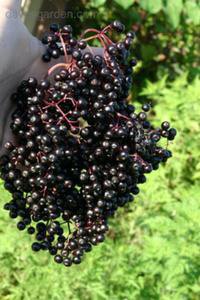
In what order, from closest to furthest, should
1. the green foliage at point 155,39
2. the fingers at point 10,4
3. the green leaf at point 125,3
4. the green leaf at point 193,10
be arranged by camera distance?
the fingers at point 10,4, the green leaf at point 125,3, the green leaf at point 193,10, the green foliage at point 155,39

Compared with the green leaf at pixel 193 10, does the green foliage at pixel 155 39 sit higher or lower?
lower

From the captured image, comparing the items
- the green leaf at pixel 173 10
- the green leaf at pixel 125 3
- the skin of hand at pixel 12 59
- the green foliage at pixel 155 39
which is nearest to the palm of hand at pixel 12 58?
the skin of hand at pixel 12 59

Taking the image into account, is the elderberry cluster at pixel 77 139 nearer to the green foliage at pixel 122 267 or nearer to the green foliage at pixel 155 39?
the green foliage at pixel 122 267

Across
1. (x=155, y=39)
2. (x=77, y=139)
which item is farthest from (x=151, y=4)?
(x=77, y=139)

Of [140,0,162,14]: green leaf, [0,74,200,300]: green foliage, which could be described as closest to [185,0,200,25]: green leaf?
[140,0,162,14]: green leaf

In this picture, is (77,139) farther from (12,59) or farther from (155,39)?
(155,39)

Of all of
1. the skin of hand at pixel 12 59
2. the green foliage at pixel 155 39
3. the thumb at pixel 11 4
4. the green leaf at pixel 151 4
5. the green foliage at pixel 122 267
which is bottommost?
the green foliage at pixel 122 267
